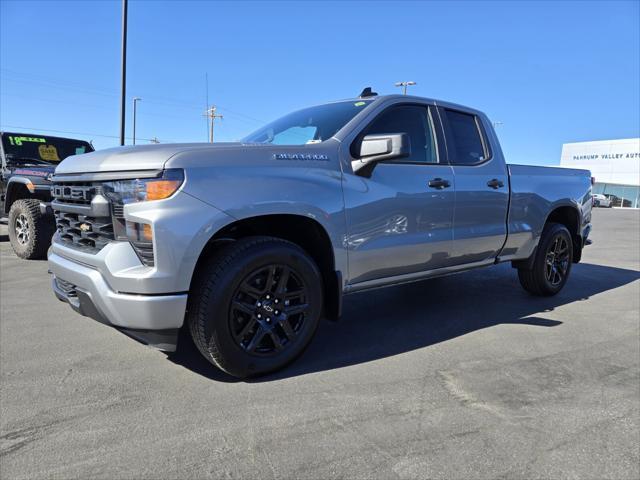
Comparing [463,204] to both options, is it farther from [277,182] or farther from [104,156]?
[104,156]

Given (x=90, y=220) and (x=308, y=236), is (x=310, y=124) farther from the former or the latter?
(x=90, y=220)

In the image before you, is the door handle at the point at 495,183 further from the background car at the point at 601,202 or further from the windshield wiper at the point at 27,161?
the background car at the point at 601,202

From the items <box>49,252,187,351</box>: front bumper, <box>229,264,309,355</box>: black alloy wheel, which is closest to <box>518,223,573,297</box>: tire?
<box>229,264,309,355</box>: black alloy wheel

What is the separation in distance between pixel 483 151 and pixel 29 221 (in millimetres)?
5977

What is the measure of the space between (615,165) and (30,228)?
2532 inches

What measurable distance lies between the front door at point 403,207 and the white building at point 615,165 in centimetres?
5654

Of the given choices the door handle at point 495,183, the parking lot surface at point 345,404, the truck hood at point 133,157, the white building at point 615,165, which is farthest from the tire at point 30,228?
the white building at point 615,165

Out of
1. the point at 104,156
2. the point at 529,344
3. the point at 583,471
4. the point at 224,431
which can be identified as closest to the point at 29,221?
the point at 104,156

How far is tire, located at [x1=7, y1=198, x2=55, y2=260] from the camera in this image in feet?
21.3

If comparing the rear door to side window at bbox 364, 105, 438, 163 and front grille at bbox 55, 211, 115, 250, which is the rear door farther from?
front grille at bbox 55, 211, 115, 250

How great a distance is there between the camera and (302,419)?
97.1 inches

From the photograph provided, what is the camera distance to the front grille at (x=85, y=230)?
108 inches

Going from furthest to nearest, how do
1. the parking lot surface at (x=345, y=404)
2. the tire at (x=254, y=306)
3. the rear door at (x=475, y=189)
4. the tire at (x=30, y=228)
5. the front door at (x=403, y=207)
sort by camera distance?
1. the tire at (x=30, y=228)
2. the rear door at (x=475, y=189)
3. the front door at (x=403, y=207)
4. the tire at (x=254, y=306)
5. the parking lot surface at (x=345, y=404)

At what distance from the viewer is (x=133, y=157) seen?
2.63 meters
